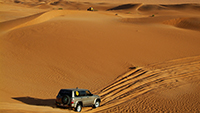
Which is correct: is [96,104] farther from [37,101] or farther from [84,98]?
[37,101]

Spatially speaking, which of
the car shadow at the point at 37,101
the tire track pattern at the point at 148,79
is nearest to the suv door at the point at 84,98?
the tire track pattern at the point at 148,79

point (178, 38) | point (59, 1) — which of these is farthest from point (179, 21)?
point (59, 1)

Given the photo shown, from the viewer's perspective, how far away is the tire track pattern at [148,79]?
12211 mm

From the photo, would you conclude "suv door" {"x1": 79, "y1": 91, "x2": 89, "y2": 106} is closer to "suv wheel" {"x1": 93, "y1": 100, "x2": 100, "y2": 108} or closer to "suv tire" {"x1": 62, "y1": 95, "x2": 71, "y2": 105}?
"suv wheel" {"x1": 93, "y1": 100, "x2": 100, "y2": 108}

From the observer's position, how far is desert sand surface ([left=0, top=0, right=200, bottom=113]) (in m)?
11.3

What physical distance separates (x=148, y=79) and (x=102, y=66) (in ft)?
11.3

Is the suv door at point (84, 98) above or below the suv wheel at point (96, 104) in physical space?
above

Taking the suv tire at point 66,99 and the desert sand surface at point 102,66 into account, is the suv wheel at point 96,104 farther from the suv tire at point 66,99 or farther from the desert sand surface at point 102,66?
the suv tire at point 66,99

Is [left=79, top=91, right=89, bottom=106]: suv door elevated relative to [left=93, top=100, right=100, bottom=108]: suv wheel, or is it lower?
elevated

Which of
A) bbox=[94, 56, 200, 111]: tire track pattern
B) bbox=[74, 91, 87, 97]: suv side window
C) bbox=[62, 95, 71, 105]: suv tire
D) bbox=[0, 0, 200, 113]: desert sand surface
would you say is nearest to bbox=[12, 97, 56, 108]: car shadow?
bbox=[0, 0, 200, 113]: desert sand surface

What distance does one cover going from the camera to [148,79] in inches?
571

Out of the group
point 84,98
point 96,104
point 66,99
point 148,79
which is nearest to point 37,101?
point 66,99

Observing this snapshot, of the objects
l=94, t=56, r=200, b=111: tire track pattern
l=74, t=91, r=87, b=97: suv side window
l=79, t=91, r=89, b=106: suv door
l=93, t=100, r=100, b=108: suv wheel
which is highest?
l=74, t=91, r=87, b=97: suv side window

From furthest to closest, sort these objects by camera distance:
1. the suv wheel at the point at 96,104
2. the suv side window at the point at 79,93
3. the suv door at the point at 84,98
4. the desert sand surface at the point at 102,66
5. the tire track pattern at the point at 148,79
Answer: the tire track pattern at the point at 148,79 < the desert sand surface at the point at 102,66 < the suv wheel at the point at 96,104 < the suv door at the point at 84,98 < the suv side window at the point at 79,93
